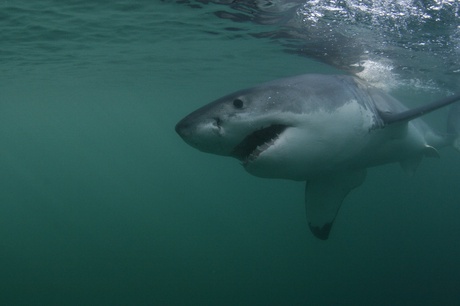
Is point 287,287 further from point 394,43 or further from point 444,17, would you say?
point 444,17

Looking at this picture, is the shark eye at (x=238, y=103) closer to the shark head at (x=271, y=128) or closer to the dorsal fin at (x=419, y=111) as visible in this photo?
the shark head at (x=271, y=128)

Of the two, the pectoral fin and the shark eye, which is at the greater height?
the shark eye

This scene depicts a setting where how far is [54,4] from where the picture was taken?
31.2ft

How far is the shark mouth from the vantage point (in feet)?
11.0

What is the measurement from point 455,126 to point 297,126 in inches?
355

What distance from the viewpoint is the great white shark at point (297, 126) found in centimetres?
318

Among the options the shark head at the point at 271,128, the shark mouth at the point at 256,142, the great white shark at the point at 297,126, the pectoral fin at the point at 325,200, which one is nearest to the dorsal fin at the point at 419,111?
the great white shark at the point at 297,126

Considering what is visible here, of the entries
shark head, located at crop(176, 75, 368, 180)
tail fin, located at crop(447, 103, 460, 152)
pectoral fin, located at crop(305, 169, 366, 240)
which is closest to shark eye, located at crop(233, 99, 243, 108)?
shark head, located at crop(176, 75, 368, 180)

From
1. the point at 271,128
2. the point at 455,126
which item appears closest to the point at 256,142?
the point at 271,128

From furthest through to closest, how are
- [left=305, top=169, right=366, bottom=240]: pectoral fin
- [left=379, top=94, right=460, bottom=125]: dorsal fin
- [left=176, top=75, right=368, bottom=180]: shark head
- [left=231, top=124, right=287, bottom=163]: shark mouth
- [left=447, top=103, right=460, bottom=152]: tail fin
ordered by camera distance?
[left=447, top=103, right=460, bottom=152]: tail fin
[left=305, top=169, right=366, bottom=240]: pectoral fin
[left=379, top=94, right=460, bottom=125]: dorsal fin
[left=231, top=124, right=287, bottom=163]: shark mouth
[left=176, top=75, right=368, bottom=180]: shark head

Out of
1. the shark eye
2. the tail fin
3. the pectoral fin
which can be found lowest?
the tail fin

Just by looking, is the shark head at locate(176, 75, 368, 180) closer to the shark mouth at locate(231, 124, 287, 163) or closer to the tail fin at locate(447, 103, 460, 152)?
the shark mouth at locate(231, 124, 287, 163)

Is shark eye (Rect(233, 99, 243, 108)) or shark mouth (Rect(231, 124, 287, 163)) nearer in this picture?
shark eye (Rect(233, 99, 243, 108))

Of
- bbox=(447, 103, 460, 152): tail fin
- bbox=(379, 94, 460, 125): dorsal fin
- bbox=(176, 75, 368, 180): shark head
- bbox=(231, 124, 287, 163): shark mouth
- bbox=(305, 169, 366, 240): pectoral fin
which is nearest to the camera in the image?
bbox=(176, 75, 368, 180): shark head
